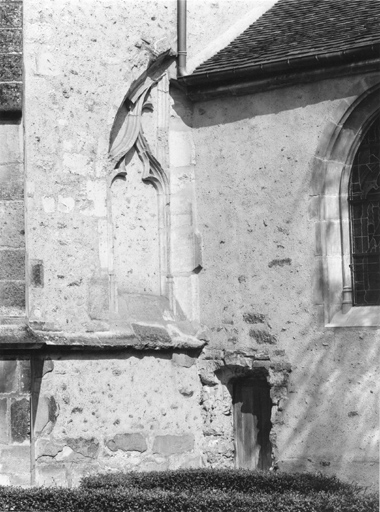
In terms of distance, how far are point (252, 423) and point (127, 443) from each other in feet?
4.89

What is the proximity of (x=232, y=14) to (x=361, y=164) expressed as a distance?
8.52ft

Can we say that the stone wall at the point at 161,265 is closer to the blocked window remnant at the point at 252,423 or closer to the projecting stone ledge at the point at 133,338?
A: the projecting stone ledge at the point at 133,338

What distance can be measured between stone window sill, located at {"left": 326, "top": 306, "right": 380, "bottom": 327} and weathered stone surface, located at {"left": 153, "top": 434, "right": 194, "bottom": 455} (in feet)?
6.60

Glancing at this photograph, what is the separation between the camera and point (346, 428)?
40.1 ft

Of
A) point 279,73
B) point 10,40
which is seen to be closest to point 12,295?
point 10,40

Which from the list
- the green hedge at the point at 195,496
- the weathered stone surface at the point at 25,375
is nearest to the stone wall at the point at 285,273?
the green hedge at the point at 195,496

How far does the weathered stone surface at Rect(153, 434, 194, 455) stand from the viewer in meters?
12.8

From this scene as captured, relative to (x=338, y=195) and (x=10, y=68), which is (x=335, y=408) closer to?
(x=338, y=195)

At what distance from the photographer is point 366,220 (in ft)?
41.7

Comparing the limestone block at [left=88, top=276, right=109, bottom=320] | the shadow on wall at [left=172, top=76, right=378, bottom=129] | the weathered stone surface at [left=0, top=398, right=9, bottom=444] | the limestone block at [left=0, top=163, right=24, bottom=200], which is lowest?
the weathered stone surface at [left=0, top=398, right=9, bottom=444]

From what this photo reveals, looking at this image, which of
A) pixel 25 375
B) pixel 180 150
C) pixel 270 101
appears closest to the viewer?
pixel 25 375

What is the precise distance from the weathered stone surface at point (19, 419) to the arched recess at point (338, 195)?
325 centimetres

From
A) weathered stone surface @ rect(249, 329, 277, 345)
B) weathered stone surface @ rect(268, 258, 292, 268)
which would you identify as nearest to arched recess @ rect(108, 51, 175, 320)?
weathered stone surface @ rect(249, 329, 277, 345)

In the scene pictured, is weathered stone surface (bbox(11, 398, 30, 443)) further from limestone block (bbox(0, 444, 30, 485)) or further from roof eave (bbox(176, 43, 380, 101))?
roof eave (bbox(176, 43, 380, 101))
